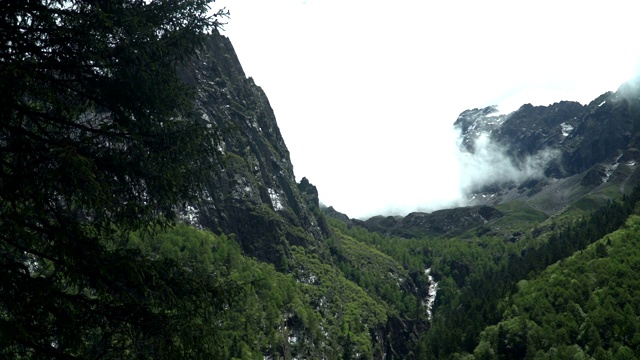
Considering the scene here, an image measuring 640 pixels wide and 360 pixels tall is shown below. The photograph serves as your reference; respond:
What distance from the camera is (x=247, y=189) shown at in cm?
14762

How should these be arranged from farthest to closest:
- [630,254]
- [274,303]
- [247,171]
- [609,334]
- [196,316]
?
[247,171] → [630,254] → [274,303] → [609,334] → [196,316]

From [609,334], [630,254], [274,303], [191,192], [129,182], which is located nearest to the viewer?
[129,182]

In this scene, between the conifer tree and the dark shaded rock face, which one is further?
the dark shaded rock face

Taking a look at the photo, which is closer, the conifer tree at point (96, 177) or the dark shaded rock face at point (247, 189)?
the conifer tree at point (96, 177)

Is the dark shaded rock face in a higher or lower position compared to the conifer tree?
higher

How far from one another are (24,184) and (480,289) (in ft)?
539

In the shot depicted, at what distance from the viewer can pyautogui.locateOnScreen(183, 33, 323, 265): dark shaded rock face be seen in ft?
454

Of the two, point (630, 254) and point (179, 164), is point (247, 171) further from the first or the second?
point (179, 164)

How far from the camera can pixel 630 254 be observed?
119 m

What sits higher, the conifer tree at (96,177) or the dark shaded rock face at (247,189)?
the dark shaded rock face at (247,189)

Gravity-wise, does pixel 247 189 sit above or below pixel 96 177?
above

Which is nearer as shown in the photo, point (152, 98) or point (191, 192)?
point (152, 98)

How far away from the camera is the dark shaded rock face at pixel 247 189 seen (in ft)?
454

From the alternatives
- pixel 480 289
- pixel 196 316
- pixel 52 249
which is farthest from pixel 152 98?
pixel 480 289
